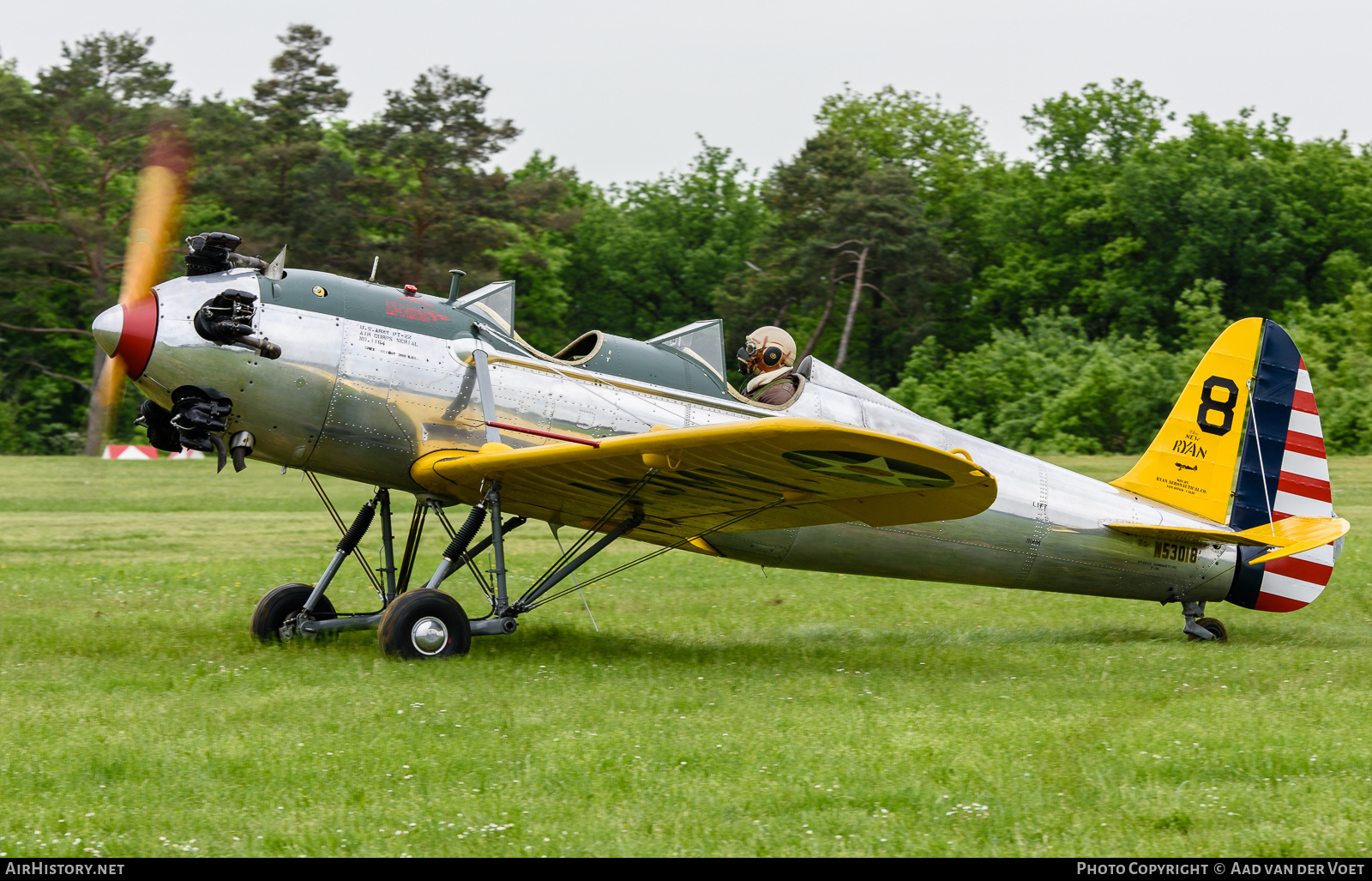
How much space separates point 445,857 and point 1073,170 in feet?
219

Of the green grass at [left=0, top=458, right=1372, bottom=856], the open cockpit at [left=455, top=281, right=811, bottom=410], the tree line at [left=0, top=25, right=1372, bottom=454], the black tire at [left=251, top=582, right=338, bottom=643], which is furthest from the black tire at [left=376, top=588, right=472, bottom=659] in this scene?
the tree line at [left=0, top=25, right=1372, bottom=454]

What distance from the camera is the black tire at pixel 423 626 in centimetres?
812

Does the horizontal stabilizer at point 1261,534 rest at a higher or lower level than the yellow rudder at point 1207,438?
lower

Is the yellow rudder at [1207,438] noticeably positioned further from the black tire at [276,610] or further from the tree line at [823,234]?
the tree line at [823,234]

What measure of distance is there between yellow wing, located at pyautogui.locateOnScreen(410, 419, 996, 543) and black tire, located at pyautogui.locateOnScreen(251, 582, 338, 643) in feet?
4.91

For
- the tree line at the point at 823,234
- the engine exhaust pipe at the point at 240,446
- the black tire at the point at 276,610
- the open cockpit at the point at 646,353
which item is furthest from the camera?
the tree line at the point at 823,234

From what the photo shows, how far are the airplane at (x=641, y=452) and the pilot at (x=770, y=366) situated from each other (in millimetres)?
153

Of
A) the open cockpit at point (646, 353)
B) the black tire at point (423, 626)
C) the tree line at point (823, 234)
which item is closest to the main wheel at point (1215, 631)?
the open cockpit at point (646, 353)

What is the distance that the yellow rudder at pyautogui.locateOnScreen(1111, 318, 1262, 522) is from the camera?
1061cm

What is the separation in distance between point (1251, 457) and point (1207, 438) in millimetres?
411

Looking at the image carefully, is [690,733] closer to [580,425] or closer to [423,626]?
[423,626]

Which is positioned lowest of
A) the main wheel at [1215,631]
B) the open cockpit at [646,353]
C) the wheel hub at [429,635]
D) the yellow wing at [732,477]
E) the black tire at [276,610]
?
the black tire at [276,610]
